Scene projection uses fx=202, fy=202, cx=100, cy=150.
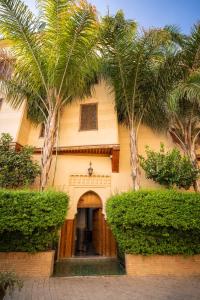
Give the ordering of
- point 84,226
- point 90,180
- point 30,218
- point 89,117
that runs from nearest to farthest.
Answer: point 30,218 < point 90,180 < point 89,117 < point 84,226

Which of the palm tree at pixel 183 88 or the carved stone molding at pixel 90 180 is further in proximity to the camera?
the carved stone molding at pixel 90 180

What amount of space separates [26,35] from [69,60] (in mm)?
1752

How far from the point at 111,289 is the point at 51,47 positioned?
8253 mm

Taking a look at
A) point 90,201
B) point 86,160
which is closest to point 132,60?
point 86,160

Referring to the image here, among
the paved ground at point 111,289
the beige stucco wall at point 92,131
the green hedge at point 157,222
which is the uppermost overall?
the beige stucco wall at point 92,131

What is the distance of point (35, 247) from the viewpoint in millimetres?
6344

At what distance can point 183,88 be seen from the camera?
24.8 ft

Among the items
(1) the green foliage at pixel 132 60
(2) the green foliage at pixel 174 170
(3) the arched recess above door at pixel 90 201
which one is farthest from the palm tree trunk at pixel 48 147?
(2) the green foliage at pixel 174 170

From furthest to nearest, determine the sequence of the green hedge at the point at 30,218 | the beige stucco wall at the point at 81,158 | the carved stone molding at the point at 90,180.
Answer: the carved stone molding at the point at 90,180 → the beige stucco wall at the point at 81,158 → the green hedge at the point at 30,218

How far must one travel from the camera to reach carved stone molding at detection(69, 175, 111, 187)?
9.41 meters

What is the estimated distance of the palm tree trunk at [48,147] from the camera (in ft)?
23.8

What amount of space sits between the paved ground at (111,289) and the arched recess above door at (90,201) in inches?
132

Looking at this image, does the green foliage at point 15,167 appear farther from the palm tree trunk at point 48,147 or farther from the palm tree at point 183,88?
the palm tree at point 183,88

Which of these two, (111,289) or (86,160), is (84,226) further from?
(111,289)
